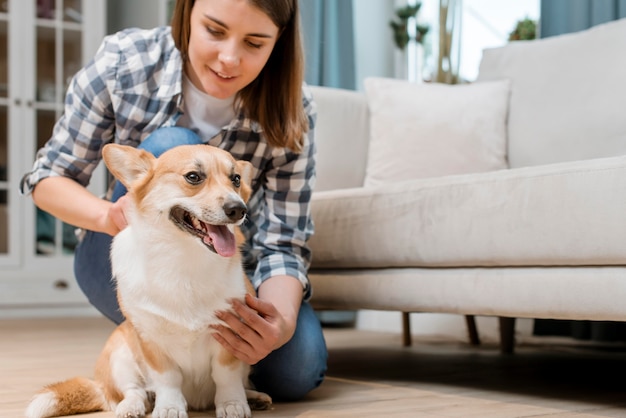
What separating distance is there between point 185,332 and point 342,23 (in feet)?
8.33

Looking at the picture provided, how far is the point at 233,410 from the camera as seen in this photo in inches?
52.0

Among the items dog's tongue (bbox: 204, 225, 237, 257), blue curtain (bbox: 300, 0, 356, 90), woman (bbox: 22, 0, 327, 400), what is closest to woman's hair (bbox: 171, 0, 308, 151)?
woman (bbox: 22, 0, 327, 400)

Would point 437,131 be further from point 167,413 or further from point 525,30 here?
point 167,413

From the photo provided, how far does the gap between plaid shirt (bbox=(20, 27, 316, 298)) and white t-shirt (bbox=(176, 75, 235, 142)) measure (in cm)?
3

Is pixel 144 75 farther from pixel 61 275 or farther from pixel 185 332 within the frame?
pixel 61 275

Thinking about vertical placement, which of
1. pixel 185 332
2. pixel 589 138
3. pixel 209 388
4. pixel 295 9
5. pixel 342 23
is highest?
pixel 342 23

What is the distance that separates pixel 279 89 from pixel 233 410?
653 millimetres

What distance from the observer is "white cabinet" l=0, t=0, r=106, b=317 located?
3871mm

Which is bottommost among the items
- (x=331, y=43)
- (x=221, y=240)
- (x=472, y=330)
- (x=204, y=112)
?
(x=472, y=330)

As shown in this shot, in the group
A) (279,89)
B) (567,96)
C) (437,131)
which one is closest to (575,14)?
(567,96)

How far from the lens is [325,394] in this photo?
1658 mm

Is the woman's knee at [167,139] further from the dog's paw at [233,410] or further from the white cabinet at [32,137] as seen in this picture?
the white cabinet at [32,137]

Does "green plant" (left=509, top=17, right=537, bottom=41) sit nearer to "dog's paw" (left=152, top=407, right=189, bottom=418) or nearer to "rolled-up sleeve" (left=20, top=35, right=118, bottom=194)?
"rolled-up sleeve" (left=20, top=35, right=118, bottom=194)

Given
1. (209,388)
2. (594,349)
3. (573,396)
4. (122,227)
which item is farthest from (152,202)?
(594,349)
